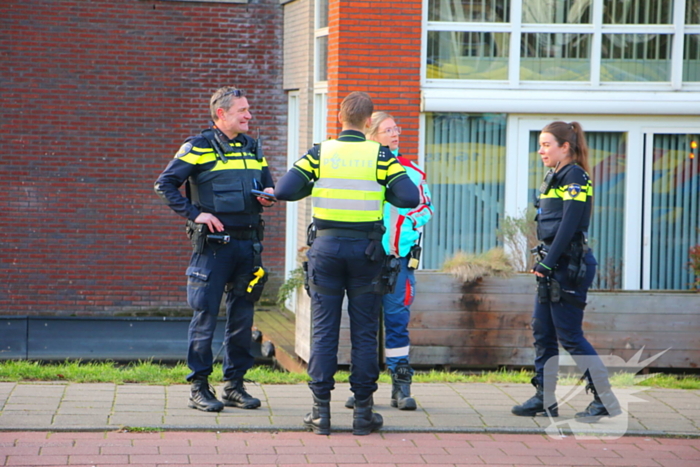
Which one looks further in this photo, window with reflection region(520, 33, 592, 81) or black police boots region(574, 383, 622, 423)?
window with reflection region(520, 33, 592, 81)

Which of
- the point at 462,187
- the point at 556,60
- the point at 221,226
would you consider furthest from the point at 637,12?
the point at 221,226

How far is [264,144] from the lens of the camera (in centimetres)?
1230

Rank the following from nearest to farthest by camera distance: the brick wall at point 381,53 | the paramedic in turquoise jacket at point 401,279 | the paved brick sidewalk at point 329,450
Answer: the paved brick sidewalk at point 329,450, the paramedic in turquoise jacket at point 401,279, the brick wall at point 381,53

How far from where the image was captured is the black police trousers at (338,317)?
5312 millimetres

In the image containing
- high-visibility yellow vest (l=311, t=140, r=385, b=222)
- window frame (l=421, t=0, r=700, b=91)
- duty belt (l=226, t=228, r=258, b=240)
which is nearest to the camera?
high-visibility yellow vest (l=311, t=140, r=385, b=222)

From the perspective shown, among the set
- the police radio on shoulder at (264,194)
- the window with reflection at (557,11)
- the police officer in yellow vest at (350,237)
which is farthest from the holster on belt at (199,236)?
the window with reflection at (557,11)

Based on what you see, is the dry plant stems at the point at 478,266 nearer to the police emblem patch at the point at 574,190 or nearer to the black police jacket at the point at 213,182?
the police emblem patch at the point at 574,190

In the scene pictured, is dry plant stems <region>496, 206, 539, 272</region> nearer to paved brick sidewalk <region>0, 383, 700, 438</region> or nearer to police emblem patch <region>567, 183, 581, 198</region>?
paved brick sidewalk <region>0, 383, 700, 438</region>

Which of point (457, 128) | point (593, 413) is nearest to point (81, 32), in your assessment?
point (457, 128)

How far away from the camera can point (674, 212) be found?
9.09m

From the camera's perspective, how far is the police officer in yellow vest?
5250 millimetres

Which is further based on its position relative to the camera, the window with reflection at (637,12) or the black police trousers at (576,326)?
the window with reflection at (637,12)

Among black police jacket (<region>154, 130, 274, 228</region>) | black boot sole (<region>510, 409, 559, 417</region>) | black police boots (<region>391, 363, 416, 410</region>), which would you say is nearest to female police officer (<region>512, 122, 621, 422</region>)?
black boot sole (<region>510, 409, 559, 417</region>)

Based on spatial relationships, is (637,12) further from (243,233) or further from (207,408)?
(207,408)
